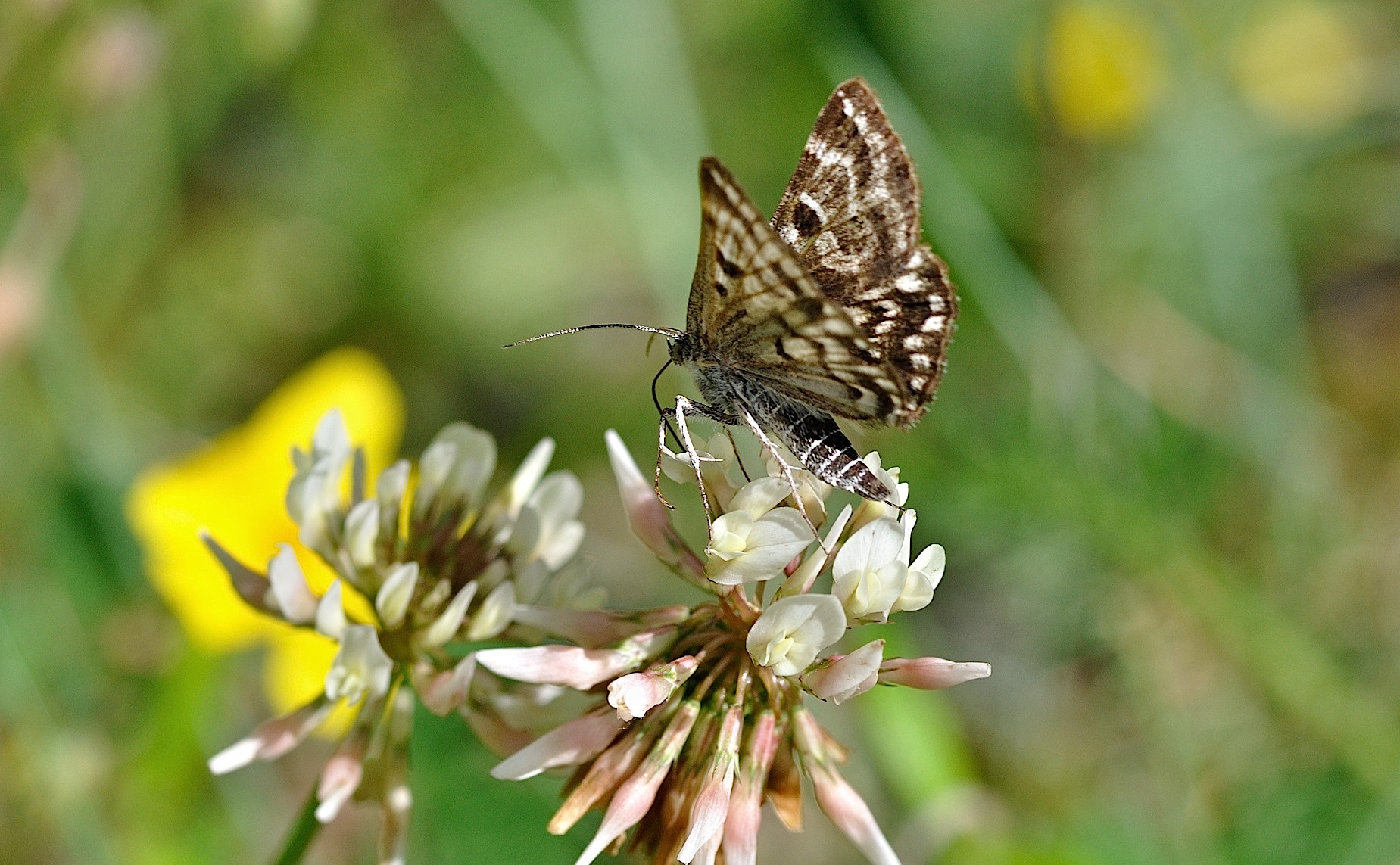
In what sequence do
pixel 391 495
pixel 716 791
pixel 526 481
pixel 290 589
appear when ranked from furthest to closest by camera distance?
pixel 526 481
pixel 391 495
pixel 290 589
pixel 716 791

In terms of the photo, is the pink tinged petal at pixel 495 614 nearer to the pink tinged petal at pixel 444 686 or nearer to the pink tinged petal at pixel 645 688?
the pink tinged petal at pixel 444 686

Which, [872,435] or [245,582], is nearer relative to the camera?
[245,582]

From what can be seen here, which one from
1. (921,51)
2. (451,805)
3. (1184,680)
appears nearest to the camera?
(451,805)

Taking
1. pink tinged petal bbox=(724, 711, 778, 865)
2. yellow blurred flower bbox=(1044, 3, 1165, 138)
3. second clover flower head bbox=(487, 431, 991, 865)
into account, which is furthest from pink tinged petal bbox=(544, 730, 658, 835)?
yellow blurred flower bbox=(1044, 3, 1165, 138)

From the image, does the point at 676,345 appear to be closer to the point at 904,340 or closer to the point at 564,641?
the point at 904,340

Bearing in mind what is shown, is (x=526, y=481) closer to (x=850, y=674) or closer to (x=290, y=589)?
(x=290, y=589)

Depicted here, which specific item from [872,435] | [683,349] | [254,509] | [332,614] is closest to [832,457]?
[683,349]

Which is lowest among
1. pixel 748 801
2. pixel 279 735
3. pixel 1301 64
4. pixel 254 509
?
pixel 1301 64

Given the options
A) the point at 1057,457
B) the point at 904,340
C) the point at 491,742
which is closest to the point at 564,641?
the point at 491,742
